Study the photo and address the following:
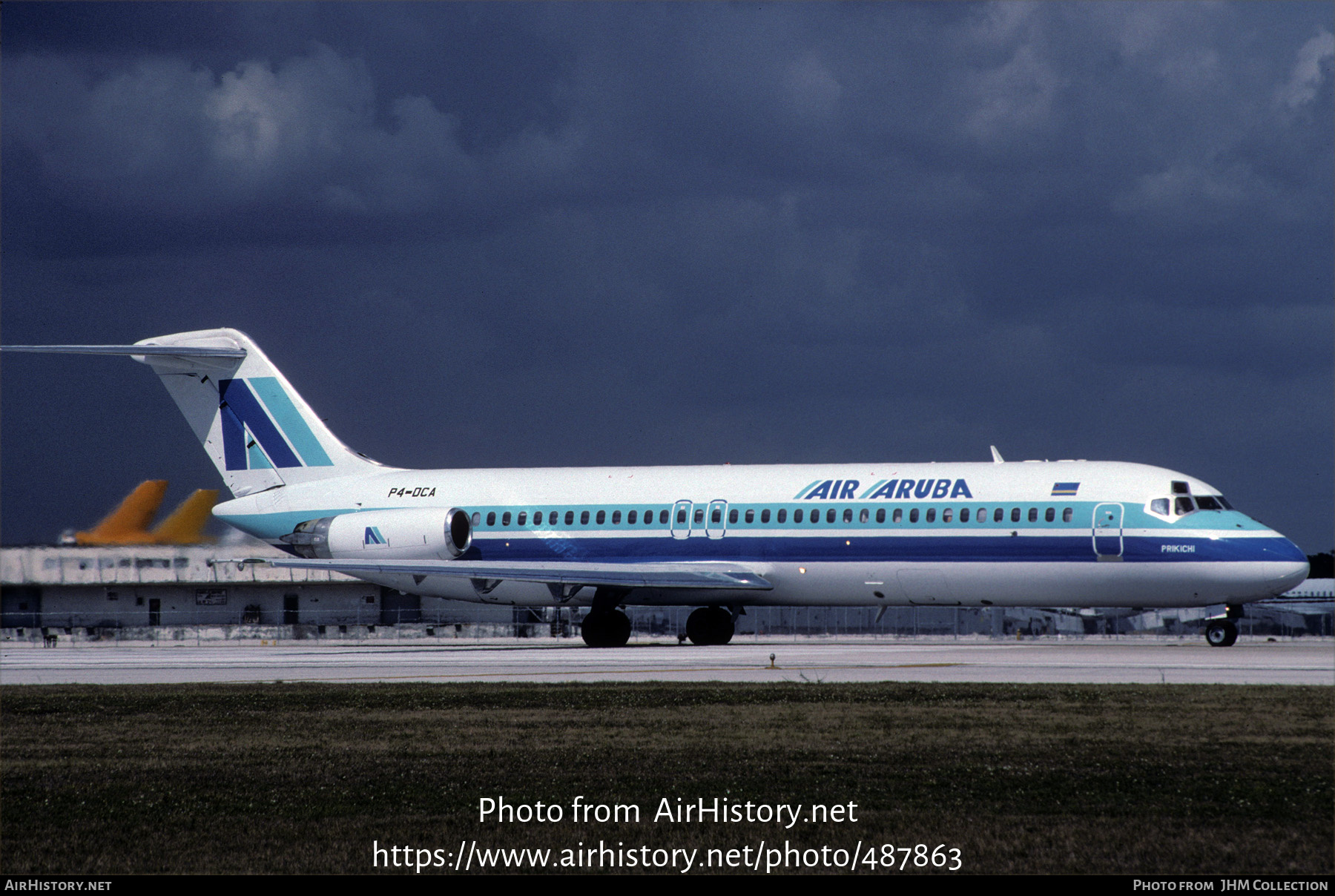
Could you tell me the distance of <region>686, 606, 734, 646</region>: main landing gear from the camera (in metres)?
42.4

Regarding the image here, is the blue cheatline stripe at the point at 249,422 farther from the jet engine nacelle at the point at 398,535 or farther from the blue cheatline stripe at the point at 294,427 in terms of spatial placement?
the jet engine nacelle at the point at 398,535

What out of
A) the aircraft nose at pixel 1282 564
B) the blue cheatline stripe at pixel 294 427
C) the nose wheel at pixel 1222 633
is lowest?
the nose wheel at pixel 1222 633

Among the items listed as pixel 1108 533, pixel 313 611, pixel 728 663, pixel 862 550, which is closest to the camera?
pixel 728 663

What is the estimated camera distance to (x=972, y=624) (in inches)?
2181

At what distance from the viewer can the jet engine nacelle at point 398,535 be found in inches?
1681

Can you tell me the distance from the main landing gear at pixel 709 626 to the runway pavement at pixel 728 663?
36.9 inches

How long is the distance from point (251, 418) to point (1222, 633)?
28.8 metres

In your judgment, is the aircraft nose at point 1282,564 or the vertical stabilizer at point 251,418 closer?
the aircraft nose at point 1282,564

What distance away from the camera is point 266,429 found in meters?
46.6

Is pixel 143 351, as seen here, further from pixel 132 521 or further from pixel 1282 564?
pixel 1282 564

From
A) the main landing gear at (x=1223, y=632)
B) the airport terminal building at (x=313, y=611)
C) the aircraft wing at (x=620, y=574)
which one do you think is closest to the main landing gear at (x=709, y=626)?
the aircraft wing at (x=620, y=574)

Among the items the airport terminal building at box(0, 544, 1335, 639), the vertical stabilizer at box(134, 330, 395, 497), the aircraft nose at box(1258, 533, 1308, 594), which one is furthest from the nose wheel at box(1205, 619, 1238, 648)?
the vertical stabilizer at box(134, 330, 395, 497)

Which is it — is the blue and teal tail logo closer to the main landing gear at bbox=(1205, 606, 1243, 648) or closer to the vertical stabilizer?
the vertical stabilizer

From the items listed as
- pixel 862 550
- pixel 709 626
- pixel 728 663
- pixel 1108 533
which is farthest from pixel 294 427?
pixel 1108 533
